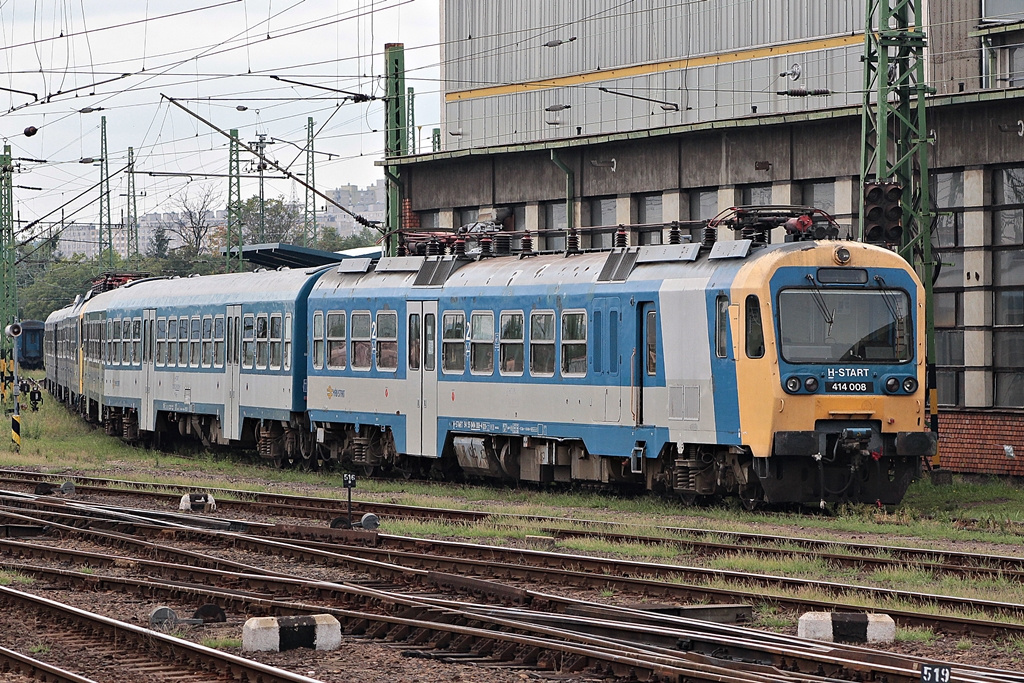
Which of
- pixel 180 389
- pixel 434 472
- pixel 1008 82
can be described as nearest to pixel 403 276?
pixel 434 472

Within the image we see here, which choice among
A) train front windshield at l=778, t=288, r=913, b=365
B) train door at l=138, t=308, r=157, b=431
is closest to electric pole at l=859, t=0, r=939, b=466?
train front windshield at l=778, t=288, r=913, b=365

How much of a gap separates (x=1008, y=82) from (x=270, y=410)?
45.5ft

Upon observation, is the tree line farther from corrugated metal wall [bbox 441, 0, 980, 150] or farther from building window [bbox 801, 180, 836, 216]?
building window [bbox 801, 180, 836, 216]

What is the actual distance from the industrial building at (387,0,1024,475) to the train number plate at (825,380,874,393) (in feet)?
12.9

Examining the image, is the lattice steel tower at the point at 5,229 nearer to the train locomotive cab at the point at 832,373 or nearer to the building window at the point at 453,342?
the building window at the point at 453,342

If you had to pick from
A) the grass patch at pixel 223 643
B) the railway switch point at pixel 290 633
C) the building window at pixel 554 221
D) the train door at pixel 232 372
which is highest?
the building window at pixel 554 221

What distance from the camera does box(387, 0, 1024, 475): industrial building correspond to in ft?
80.0

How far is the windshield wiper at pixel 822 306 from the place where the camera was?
Answer: 18.1 m

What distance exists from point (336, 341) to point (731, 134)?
26.5 ft

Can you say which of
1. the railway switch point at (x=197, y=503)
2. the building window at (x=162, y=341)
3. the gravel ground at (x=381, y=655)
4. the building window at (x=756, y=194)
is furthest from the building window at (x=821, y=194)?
the gravel ground at (x=381, y=655)

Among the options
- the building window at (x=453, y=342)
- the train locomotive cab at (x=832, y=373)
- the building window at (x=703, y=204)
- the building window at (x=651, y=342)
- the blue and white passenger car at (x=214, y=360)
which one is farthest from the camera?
the building window at (x=703, y=204)

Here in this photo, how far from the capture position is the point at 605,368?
19938mm

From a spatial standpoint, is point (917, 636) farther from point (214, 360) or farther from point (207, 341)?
point (207, 341)

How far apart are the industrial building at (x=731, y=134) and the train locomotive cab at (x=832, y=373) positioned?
11.2 ft
